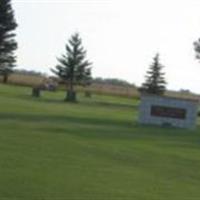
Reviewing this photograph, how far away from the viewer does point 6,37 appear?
95062 mm

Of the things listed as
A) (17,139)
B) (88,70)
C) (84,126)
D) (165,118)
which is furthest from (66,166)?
(88,70)

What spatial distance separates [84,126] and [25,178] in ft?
64.1

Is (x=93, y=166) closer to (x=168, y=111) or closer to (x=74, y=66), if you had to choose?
(x=168, y=111)

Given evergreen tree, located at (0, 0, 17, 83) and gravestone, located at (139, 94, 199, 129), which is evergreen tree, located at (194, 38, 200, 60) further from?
gravestone, located at (139, 94, 199, 129)

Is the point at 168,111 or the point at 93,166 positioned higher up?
the point at 168,111

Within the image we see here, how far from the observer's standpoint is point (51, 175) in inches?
670

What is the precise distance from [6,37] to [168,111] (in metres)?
52.7

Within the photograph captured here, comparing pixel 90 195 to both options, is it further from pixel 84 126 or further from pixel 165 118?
pixel 165 118

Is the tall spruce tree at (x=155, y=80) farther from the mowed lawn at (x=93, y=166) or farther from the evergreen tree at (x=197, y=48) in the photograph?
the mowed lawn at (x=93, y=166)

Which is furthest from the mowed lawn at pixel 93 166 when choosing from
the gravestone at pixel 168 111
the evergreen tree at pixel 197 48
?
the evergreen tree at pixel 197 48

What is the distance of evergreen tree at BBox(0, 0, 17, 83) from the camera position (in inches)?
3671

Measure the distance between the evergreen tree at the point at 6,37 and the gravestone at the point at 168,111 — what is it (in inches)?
1973

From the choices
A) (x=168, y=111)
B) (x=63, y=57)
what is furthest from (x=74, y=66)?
(x=168, y=111)

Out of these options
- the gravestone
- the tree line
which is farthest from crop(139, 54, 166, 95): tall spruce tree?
the gravestone
